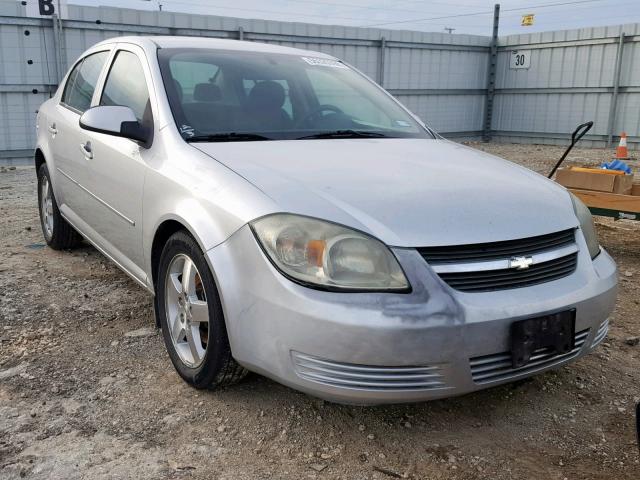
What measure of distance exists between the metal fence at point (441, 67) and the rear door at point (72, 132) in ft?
24.6

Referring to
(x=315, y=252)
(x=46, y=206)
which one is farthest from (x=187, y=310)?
(x=46, y=206)

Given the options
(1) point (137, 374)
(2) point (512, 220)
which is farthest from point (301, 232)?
(1) point (137, 374)

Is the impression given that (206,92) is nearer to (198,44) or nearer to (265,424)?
(198,44)

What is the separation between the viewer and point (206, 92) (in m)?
3.14

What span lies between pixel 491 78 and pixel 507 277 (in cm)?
1652

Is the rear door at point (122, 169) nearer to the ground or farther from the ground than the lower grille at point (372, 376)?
farther from the ground

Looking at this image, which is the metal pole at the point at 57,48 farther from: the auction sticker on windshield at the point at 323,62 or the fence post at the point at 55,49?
the auction sticker on windshield at the point at 323,62

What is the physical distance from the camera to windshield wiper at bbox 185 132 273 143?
2.82 meters

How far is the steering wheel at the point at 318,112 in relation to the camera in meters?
3.25

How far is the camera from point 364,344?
199cm

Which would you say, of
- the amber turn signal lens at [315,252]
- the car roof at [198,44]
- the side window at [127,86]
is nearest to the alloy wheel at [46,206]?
the side window at [127,86]

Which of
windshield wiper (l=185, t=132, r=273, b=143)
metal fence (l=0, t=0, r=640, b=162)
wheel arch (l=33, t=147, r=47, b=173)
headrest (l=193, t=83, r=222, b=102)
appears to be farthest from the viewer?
metal fence (l=0, t=0, r=640, b=162)

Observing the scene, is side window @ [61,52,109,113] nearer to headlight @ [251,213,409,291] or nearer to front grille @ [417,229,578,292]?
headlight @ [251,213,409,291]

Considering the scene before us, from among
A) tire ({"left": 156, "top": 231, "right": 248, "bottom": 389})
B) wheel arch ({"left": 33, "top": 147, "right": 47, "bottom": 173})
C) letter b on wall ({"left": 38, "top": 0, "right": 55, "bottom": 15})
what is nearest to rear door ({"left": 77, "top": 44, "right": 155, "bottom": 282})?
tire ({"left": 156, "top": 231, "right": 248, "bottom": 389})
